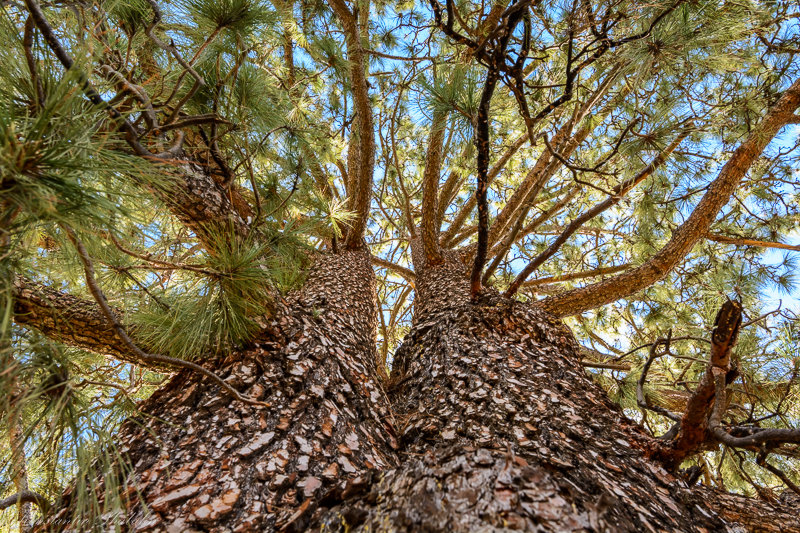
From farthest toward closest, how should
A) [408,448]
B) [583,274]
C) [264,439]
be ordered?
[583,274]
[408,448]
[264,439]

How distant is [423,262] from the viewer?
2863 mm

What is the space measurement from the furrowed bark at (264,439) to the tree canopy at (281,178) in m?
0.11

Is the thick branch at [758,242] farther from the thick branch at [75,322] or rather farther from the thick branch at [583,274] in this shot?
the thick branch at [75,322]

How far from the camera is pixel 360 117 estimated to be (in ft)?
7.52

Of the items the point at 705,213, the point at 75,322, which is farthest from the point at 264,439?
the point at 705,213

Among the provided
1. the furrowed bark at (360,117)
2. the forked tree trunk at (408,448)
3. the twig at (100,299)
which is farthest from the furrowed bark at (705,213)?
the twig at (100,299)

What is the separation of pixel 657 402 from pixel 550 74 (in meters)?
1.88

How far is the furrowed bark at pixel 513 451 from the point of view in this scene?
628 mm

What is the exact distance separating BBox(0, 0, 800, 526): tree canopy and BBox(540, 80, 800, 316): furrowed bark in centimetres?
1

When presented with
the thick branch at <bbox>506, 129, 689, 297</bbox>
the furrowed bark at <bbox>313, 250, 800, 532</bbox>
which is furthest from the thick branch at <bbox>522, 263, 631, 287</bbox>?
the furrowed bark at <bbox>313, 250, 800, 532</bbox>

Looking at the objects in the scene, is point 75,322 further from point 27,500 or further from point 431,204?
→ point 431,204

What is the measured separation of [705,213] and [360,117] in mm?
1896

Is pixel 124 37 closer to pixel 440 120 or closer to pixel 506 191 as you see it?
pixel 440 120

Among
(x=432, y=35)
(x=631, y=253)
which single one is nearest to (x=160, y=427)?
(x=432, y=35)
